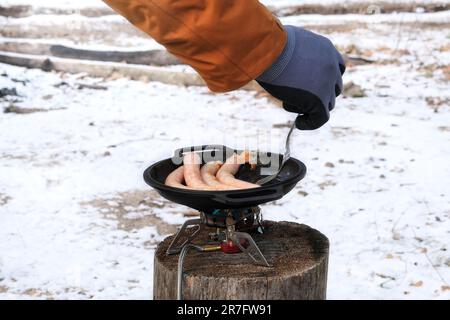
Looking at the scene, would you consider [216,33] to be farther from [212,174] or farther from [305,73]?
[212,174]

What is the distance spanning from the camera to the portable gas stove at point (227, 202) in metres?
2.92

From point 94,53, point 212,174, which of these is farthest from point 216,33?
point 94,53

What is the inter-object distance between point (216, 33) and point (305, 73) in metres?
0.46

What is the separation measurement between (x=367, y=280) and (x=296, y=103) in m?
2.27

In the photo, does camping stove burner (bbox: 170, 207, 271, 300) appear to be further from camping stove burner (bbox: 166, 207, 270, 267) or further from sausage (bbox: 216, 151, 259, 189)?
sausage (bbox: 216, 151, 259, 189)

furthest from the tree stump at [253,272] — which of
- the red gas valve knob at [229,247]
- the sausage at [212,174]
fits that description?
the sausage at [212,174]

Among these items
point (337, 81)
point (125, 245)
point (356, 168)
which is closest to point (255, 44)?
point (337, 81)

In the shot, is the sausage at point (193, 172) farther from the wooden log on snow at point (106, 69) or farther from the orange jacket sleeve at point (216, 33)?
the wooden log on snow at point (106, 69)

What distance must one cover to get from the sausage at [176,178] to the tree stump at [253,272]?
0.34m

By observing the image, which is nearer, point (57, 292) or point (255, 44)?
point (255, 44)

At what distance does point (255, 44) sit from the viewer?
2.63 m

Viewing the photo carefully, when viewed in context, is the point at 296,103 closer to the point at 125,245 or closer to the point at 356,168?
the point at 125,245

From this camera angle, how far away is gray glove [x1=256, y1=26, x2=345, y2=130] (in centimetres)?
277
